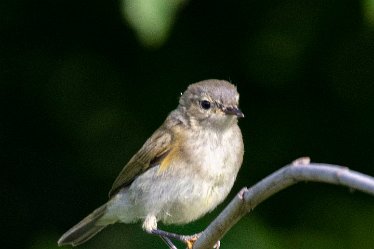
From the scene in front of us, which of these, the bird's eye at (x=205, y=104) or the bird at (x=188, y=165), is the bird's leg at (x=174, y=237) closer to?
the bird at (x=188, y=165)

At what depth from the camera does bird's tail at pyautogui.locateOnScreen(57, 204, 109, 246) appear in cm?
532

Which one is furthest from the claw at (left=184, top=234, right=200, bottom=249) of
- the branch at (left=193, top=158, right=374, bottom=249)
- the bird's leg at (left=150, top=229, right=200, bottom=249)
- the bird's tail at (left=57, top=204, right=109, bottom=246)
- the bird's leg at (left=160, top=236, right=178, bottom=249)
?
the branch at (left=193, top=158, right=374, bottom=249)

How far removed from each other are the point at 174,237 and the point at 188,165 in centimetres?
38

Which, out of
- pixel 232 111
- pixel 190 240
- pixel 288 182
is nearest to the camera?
pixel 288 182

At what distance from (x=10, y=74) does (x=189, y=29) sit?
3.90ft

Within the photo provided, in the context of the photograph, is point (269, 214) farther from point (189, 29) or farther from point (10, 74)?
point (10, 74)

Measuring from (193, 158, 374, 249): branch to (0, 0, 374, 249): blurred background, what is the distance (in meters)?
2.33

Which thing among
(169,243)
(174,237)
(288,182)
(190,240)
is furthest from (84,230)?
(288,182)

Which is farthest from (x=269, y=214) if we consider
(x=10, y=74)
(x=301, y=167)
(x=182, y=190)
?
(x=301, y=167)

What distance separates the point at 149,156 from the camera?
4.89 meters

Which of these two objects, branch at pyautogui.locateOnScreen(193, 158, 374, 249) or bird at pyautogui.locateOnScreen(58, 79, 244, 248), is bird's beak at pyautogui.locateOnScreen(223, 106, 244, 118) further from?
branch at pyautogui.locateOnScreen(193, 158, 374, 249)

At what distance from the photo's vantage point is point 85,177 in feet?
18.6

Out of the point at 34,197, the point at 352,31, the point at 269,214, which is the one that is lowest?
the point at 269,214

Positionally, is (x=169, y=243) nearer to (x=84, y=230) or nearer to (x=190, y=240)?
(x=190, y=240)
